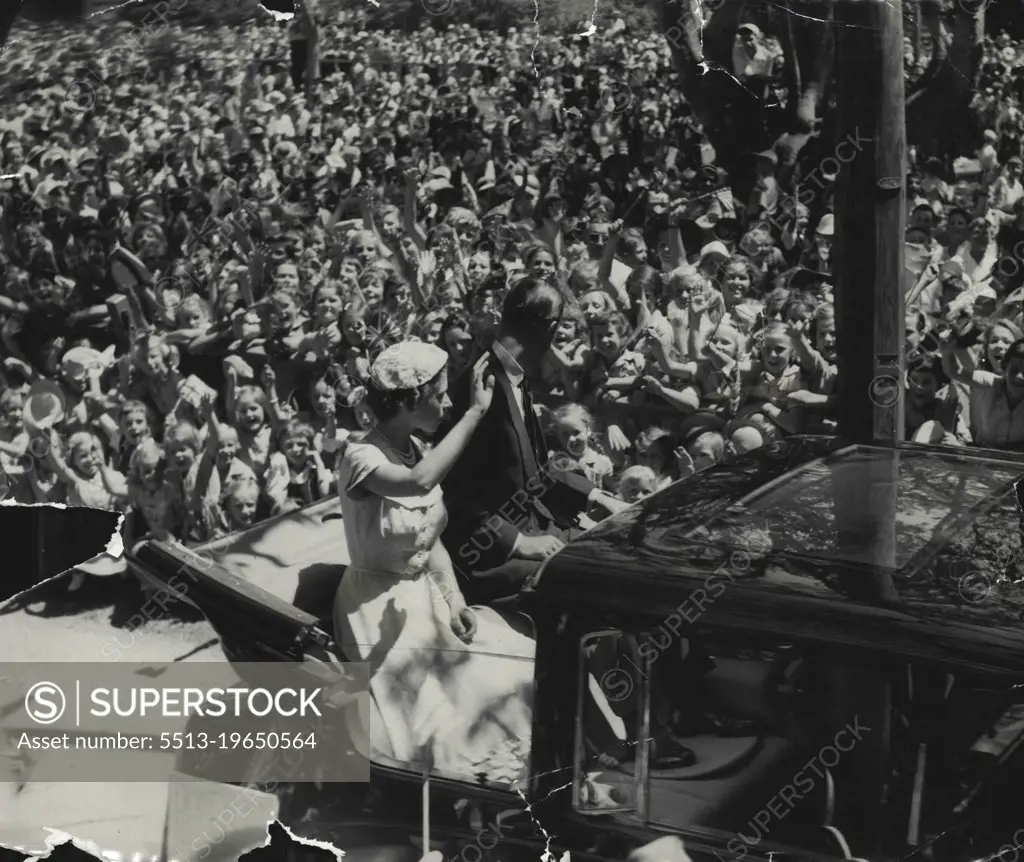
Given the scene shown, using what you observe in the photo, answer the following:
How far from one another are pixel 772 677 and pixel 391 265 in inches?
67.0

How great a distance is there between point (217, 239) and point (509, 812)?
1.99 m

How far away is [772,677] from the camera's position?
3.71 meters

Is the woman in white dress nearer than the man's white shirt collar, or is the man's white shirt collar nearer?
the woman in white dress

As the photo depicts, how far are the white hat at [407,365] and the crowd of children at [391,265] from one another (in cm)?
5

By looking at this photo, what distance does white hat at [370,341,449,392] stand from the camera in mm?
4203

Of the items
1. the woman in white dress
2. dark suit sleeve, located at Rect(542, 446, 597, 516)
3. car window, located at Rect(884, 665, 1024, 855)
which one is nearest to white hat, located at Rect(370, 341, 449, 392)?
the woman in white dress

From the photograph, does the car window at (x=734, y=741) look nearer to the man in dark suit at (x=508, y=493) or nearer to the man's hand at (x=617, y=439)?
the man in dark suit at (x=508, y=493)

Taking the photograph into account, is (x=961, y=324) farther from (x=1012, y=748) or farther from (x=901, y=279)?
(x=1012, y=748)

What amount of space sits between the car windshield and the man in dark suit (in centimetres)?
43

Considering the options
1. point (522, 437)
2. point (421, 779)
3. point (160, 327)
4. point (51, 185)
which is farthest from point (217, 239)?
point (421, 779)

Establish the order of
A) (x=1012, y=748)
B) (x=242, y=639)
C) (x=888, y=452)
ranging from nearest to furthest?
(x=1012, y=748) < (x=888, y=452) < (x=242, y=639)

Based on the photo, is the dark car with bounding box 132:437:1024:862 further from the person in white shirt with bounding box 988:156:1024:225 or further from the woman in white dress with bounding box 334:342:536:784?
the person in white shirt with bounding box 988:156:1024:225

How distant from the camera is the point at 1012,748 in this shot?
351 cm

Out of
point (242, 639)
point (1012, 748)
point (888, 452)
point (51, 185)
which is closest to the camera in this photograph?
point (1012, 748)
